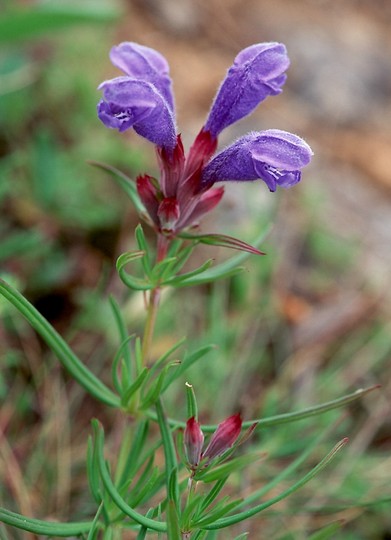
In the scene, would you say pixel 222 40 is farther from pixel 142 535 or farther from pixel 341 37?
pixel 142 535

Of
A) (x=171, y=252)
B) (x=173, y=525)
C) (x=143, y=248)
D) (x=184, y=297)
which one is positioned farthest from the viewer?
(x=184, y=297)

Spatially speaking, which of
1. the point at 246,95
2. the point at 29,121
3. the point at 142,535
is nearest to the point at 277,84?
the point at 246,95

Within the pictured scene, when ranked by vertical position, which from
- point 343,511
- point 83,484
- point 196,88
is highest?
point 196,88

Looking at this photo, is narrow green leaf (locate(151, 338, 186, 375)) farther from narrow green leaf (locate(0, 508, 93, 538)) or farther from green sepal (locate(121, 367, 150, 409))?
narrow green leaf (locate(0, 508, 93, 538))

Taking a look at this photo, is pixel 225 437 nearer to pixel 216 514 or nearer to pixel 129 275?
pixel 216 514

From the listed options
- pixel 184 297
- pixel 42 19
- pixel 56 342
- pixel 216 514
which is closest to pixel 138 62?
pixel 56 342

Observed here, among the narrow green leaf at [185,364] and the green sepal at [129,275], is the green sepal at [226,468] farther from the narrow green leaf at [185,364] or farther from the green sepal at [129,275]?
the green sepal at [129,275]

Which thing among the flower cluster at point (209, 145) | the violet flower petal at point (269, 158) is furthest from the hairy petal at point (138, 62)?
the violet flower petal at point (269, 158)
